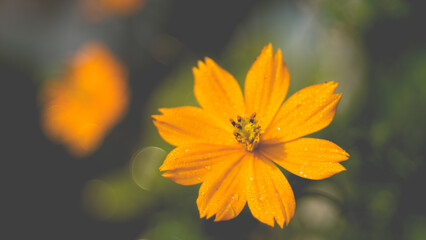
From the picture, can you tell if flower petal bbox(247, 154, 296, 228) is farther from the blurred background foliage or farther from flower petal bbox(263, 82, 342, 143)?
the blurred background foliage

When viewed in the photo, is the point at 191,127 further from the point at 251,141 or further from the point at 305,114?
the point at 305,114

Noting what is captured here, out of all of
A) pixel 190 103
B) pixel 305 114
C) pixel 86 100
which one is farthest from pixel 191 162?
pixel 86 100

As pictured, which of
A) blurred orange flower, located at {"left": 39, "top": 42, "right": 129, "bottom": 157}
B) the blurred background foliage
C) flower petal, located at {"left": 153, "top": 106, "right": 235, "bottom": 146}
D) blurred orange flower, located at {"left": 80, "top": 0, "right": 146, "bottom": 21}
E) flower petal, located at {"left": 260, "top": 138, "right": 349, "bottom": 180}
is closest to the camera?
flower petal, located at {"left": 260, "top": 138, "right": 349, "bottom": 180}

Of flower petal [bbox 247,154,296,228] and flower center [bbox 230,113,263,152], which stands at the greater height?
flower center [bbox 230,113,263,152]

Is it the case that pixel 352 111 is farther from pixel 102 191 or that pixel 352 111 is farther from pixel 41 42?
pixel 41 42

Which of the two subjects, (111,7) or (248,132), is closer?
(248,132)

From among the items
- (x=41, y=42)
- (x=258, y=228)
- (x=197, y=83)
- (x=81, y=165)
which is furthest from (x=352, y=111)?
(x=41, y=42)

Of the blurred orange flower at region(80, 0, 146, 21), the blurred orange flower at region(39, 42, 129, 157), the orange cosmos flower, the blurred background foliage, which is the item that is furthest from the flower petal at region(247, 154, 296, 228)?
the blurred orange flower at region(80, 0, 146, 21)
